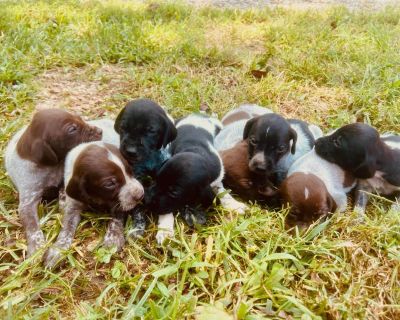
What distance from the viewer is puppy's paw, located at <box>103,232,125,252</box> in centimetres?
420

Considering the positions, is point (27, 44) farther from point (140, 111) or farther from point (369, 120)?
point (369, 120)

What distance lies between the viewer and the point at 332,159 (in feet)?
16.2

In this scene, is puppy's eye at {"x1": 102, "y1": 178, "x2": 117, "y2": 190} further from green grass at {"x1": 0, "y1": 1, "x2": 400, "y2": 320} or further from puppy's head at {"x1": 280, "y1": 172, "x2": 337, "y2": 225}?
puppy's head at {"x1": 280, "y1": 172, "x2": 337, "y2": 225}

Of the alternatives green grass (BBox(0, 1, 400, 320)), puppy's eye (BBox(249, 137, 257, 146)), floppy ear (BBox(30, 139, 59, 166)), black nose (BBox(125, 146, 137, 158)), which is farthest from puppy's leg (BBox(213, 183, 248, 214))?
floppy ear (BBox(30, 139, 59, 166))

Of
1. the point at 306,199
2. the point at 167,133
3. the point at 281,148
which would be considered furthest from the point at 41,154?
the point at 306,199

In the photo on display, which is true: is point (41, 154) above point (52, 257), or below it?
above

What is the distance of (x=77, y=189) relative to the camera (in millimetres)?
4148

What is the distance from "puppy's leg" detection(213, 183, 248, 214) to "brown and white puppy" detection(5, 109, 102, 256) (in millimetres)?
1528

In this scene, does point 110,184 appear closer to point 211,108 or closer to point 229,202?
point 229,202

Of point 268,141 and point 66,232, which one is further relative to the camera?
point 268,141

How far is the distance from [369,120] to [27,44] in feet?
19.5

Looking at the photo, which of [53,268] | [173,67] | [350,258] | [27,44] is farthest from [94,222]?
[27,44]

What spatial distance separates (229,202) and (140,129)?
1242mm

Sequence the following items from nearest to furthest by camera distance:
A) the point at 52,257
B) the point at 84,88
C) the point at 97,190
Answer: the point at 52,257 → the point at 97,190 → the point at 84,88
